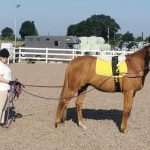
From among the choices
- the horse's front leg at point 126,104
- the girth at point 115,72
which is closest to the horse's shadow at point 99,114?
the horse's front leg at point 126,104

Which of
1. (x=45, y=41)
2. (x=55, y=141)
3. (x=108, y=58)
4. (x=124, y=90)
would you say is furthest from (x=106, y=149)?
(x=45, y=41)

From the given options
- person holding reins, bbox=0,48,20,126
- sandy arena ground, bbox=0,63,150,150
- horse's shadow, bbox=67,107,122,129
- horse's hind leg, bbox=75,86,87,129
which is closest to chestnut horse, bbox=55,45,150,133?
horse's hind leg, bbox=75,86,87,129

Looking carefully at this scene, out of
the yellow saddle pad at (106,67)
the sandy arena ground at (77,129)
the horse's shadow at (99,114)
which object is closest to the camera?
the sandy arena ground at (77,129)

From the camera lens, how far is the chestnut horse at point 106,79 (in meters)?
8.83

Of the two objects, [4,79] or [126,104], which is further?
[126,104]

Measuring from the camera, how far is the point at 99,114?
10.9 metres

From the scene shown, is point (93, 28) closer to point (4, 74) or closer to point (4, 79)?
point (4, 74)

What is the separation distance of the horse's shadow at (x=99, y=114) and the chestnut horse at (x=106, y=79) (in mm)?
873

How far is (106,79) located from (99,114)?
2.12m

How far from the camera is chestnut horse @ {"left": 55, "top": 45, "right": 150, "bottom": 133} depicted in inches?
348

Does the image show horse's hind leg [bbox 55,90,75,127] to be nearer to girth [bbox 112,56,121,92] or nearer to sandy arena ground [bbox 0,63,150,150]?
sandy arena ground [bbox 0,63,150,150]

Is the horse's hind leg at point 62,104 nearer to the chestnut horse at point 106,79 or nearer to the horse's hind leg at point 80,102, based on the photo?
the chestnut horse at point 106,79

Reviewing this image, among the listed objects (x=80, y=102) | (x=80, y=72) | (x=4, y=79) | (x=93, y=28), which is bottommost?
(x=80, y=102)

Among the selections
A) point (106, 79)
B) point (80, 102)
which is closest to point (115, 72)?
point (106, 79)
